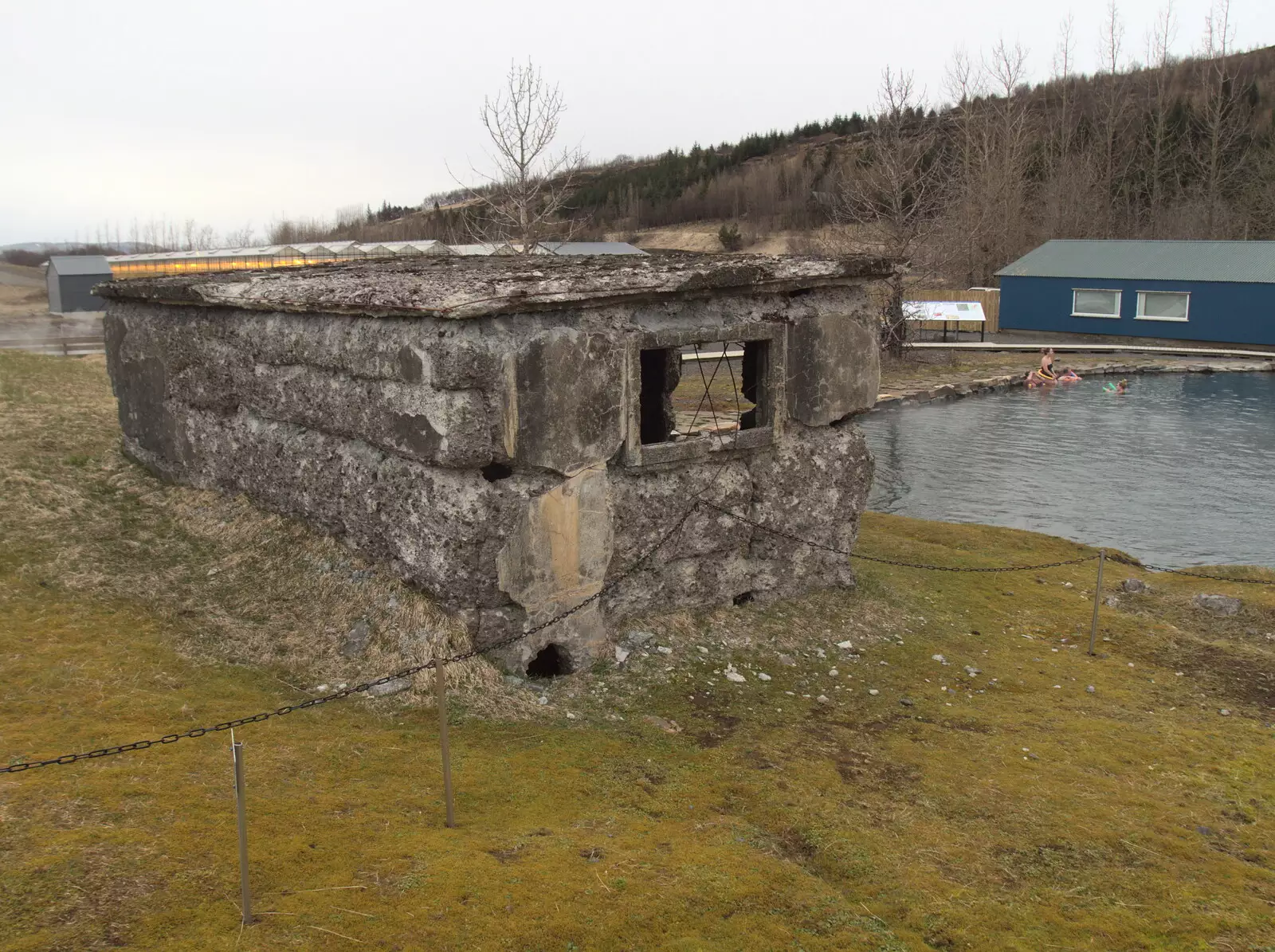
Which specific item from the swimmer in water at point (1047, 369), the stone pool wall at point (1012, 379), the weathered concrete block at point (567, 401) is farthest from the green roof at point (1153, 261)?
the weathered concrete block at point (567, 401)

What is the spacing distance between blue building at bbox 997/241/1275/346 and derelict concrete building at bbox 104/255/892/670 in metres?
34.5

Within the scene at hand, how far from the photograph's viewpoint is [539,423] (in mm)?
8266

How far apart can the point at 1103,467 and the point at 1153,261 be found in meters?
24.5

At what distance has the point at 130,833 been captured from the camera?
5.61 m

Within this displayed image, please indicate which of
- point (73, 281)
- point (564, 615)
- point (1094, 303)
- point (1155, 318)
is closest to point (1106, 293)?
point (1094, 303)

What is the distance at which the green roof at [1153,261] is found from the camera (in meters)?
39.2

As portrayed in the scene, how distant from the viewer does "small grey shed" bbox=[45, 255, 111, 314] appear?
4875 cm

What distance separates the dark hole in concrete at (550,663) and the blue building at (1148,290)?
37673mm

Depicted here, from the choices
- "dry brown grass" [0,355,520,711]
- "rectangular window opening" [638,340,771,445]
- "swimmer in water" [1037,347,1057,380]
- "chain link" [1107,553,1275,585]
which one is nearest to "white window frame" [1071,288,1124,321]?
"swimmer in water" [1037,347,1057,380]

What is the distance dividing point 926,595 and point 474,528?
17.7 feet

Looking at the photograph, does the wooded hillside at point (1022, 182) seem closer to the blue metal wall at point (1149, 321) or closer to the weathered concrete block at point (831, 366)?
the blue metal wall at point (1149, 321)

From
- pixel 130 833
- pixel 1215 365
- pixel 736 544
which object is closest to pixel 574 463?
pixel 736 544

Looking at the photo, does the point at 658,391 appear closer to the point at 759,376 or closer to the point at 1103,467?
the point at 759,376

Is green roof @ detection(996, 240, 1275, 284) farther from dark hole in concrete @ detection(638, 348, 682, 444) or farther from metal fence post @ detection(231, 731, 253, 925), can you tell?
metal fence post @ detection(231, 731, 253, 925)
